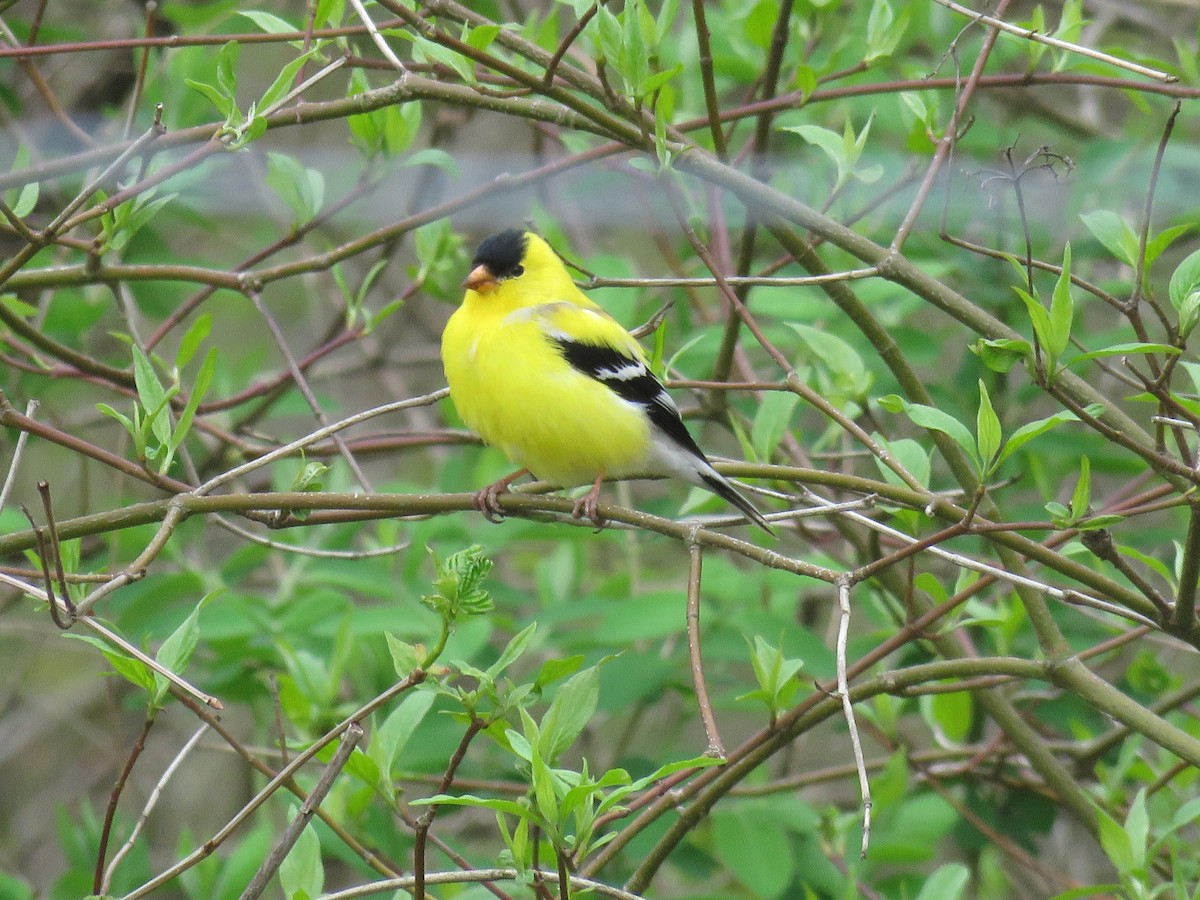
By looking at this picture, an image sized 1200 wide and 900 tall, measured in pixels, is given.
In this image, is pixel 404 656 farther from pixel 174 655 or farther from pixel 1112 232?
pixel 1112 232

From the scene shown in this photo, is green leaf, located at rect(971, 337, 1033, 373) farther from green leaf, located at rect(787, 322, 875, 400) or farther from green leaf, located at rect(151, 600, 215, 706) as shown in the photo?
green leaf, located at rect(151, 600, 215, 706)

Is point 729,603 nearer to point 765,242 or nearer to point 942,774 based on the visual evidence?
point 942,774

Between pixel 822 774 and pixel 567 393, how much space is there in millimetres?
1227

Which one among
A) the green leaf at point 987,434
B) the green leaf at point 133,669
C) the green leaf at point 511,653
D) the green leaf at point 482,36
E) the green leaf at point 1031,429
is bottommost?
the green leaf at point 133,669

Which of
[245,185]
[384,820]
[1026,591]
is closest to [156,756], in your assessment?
[245,185]

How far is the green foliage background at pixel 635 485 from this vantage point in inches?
91.0

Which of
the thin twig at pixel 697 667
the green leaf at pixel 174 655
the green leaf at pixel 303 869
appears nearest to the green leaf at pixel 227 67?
the green leaf at pixel 174 655

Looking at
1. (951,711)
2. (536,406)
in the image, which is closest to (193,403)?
(536,406)

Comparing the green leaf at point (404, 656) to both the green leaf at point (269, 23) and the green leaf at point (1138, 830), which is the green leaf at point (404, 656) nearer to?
the green leaf at point (269, 23)

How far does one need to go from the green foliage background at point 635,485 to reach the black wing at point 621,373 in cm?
22

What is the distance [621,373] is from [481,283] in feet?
1.66

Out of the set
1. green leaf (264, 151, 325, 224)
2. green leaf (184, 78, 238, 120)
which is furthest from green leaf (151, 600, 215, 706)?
green leaf (264, 151, 325, 224)

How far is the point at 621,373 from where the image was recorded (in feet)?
12.7

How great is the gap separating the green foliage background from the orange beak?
95 millimetres
